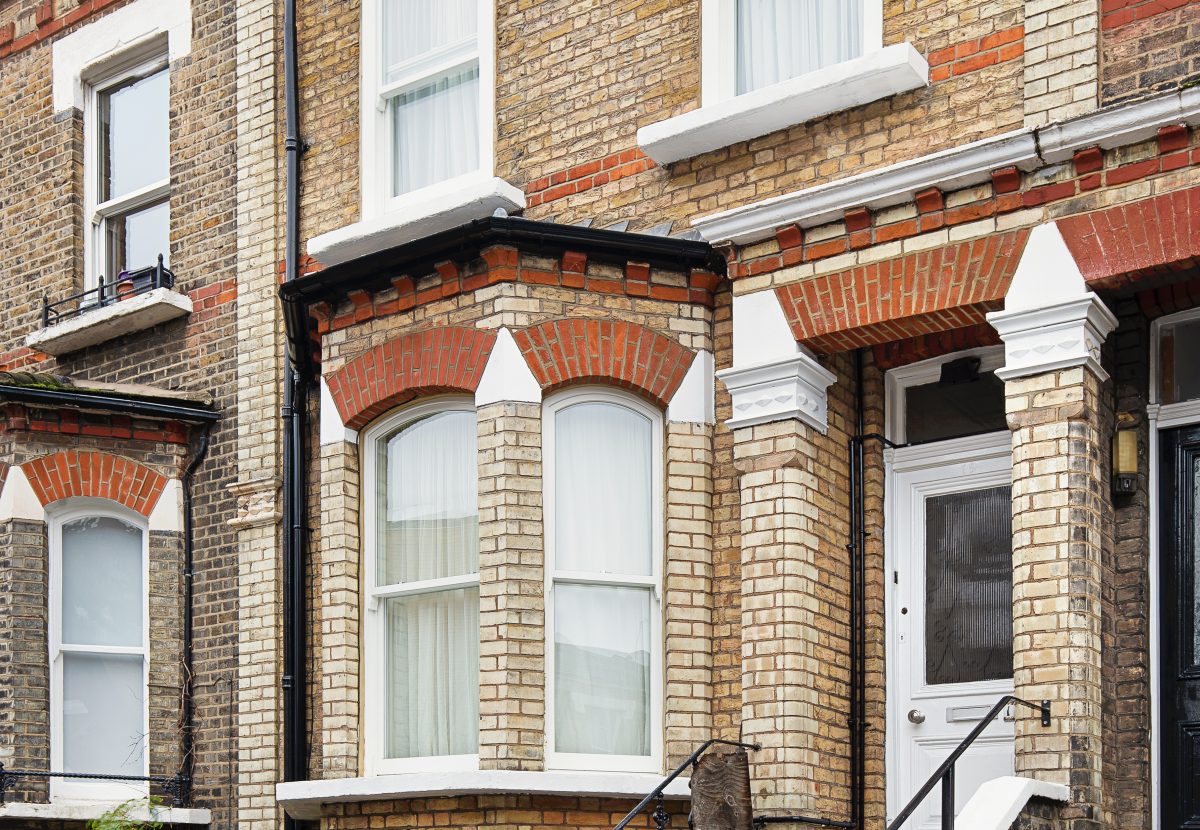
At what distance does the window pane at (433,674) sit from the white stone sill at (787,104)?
2715mm

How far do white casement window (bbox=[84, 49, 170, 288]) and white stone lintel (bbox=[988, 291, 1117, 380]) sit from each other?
6.81 metres

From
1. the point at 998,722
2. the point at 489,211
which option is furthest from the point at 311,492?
the point at 998,722

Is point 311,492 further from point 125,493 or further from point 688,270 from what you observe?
point 688,270

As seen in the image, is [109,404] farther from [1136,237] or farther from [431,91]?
[1136,237]

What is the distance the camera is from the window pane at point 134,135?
13352 millimetres

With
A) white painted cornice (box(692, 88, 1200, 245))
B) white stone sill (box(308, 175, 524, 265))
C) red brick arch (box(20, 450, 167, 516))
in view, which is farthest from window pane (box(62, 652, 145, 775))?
white painted cornice (box(692, 88, 1200, 245))

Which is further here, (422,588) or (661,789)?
(422,588)

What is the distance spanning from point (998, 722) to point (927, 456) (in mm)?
1455

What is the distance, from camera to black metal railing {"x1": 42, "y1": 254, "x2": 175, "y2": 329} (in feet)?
41.9

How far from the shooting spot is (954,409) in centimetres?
975

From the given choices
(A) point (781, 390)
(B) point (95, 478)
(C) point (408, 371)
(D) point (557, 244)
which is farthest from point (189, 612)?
(A) point (781, 390)

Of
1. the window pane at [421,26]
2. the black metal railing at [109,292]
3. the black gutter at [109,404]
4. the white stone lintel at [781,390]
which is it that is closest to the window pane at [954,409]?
the white stone lintel at [781,390]

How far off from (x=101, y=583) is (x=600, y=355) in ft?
14.3

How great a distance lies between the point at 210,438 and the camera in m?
12.2
